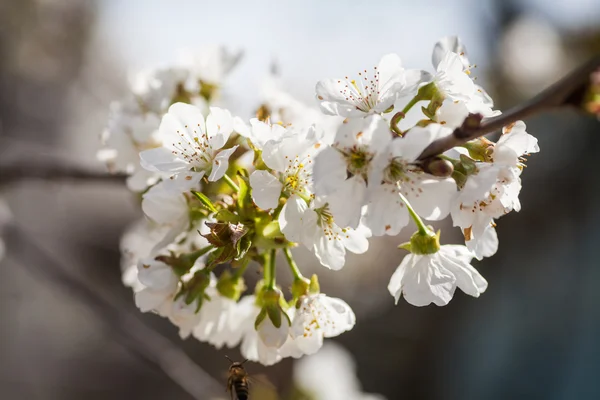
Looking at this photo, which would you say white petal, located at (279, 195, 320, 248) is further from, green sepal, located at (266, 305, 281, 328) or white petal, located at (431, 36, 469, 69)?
white petal, located at (431, 36, 469, 69)

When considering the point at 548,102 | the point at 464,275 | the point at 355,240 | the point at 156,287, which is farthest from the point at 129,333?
the point at 548,102

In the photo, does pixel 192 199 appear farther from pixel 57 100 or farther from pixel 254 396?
pixel 57 100

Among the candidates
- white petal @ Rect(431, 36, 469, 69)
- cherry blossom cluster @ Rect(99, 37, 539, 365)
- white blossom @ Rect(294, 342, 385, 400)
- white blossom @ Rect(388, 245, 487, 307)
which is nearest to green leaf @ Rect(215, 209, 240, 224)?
cherry blossom cluster @ Rect(99, 37, 539, 365)

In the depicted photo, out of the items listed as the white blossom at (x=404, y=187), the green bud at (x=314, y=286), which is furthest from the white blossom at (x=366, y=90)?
the green bud at (x=314, y=286)

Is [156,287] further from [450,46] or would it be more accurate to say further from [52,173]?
[52,173]

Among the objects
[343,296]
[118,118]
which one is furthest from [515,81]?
[118,118]

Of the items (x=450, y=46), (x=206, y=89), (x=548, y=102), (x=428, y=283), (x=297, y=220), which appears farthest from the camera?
(x=206, y=89)
